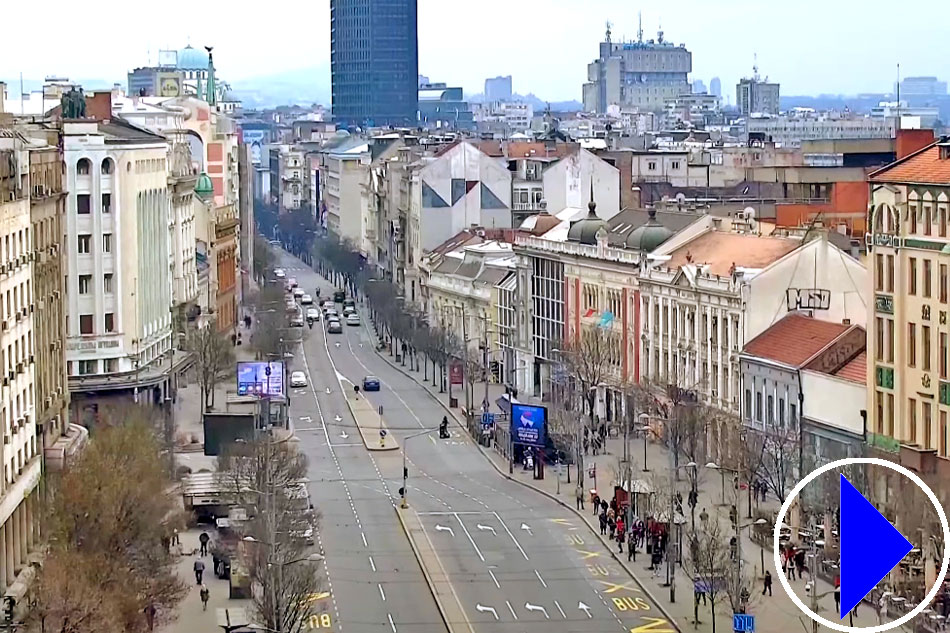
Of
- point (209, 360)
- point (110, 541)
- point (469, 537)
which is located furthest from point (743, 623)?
point (209, 360)

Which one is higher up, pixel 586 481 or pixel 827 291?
pixel 827 291

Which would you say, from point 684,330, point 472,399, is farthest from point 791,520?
point 472,399

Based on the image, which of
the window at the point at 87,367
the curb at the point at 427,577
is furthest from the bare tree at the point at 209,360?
the curb at the point at 427,577

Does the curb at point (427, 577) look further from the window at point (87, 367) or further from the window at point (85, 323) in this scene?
the window at point (85, 323)

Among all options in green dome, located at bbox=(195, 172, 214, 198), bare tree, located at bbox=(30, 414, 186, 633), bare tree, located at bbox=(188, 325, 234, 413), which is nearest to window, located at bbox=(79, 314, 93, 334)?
bare tree, located at bbox=(188, 325, 234, 413)

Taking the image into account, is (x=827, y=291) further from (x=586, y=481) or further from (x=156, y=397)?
(x=156, y=397)

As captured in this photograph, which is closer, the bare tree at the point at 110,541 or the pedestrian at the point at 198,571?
the bare tree at the point at 110,541
